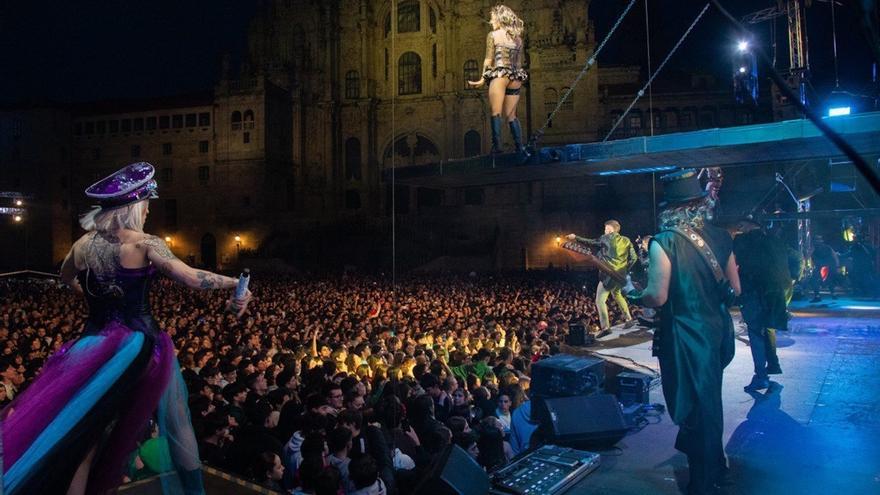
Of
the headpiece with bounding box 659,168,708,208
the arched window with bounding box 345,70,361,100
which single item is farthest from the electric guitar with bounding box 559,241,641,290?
the arched window with bounding box 345,70,361,100

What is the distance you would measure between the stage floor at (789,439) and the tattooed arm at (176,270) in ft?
8.26

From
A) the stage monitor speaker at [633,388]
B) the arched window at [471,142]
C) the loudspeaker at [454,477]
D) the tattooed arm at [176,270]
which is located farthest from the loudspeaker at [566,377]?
the arched window at [471,142]

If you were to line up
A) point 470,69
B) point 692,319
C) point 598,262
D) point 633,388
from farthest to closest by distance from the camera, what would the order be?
point 470,69 < point 633,388 < point 598,262 < point 692,319

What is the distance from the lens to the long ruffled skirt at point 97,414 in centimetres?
264

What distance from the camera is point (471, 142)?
44.7 metres

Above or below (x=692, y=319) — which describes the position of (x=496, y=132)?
above

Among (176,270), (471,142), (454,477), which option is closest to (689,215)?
(454,477)

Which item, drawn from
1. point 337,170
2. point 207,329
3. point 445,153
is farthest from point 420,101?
point 207,329

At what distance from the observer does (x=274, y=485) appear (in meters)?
4.57

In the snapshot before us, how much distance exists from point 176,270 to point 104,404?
0.79m

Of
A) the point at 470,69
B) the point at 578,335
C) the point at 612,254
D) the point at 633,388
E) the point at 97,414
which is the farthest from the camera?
the point at 470,69

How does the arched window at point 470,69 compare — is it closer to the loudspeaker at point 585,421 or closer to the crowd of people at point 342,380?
the crowd of people at point 342,380

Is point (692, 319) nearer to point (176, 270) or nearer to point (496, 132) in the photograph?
point (176, 270)

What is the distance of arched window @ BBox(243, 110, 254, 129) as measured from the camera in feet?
141
